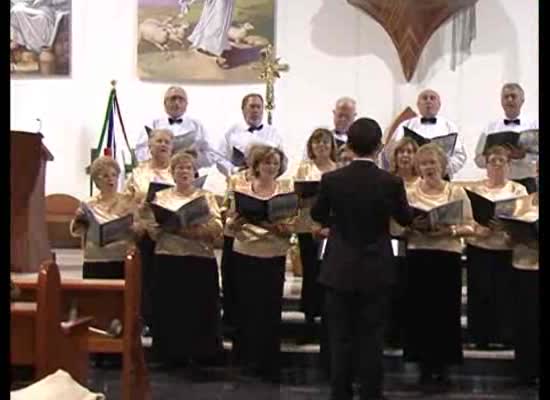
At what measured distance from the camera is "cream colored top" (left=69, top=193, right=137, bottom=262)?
189 inches

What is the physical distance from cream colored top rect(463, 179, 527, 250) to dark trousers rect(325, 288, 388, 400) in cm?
118

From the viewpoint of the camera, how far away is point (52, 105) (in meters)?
8.38

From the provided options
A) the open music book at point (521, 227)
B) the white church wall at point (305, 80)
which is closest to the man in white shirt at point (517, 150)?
the open music book at point (521, 227)

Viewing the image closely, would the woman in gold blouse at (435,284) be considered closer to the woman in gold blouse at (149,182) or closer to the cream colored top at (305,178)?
the cream colored top at (305,178)

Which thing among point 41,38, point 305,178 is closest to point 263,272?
point 305,178

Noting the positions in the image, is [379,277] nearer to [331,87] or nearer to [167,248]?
[167,248]

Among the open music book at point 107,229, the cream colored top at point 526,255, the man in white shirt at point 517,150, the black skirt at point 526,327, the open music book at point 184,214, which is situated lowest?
the black skirt at point 526,327

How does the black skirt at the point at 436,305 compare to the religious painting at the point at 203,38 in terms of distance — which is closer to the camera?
the black skirt at the point at 436,305

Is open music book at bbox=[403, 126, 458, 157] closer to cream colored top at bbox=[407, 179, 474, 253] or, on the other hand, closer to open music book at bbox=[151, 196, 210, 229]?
cream colored top at bbox=[407, 179, 474, 253]

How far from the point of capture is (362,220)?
379cm

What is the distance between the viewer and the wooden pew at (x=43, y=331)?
2.81 m

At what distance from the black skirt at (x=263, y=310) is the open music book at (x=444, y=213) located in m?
0.86

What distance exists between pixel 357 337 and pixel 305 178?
1.36 meters
